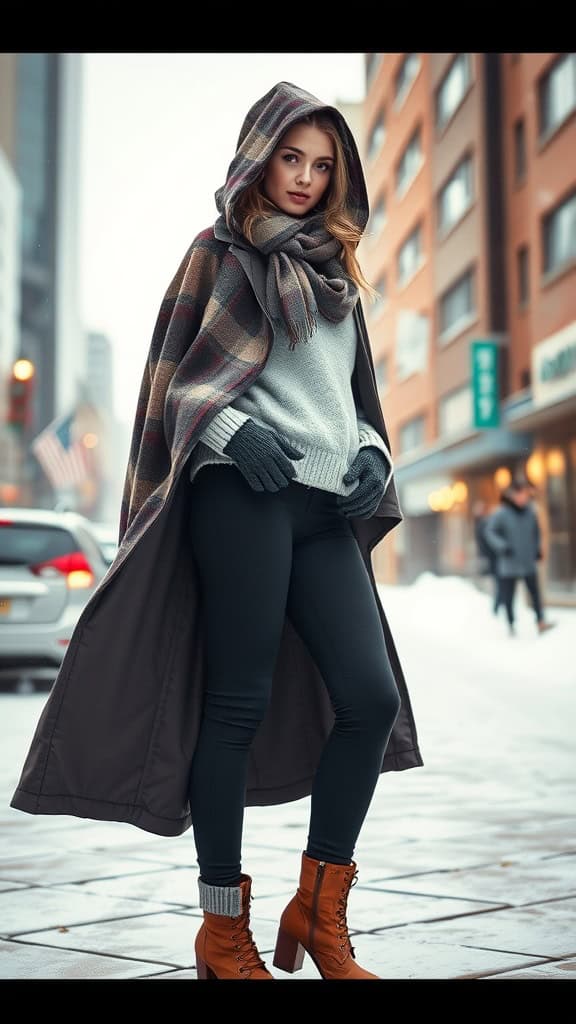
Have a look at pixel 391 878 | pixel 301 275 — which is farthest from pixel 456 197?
pixel 301 275

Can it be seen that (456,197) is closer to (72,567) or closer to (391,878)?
(72,567)

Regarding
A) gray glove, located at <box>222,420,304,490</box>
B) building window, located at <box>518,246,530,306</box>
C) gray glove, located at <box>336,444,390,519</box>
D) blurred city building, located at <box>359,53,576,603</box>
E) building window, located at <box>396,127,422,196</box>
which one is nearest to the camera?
gray glove, located at <box>222,420,304,490</box>

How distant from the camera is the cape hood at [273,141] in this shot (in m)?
2.55

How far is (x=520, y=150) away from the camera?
3077cm

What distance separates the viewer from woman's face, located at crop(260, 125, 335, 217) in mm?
2604

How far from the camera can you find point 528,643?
1340cm

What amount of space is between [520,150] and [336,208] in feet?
97.2

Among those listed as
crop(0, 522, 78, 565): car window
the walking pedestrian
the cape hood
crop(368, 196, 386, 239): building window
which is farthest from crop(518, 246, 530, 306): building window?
the cape hood

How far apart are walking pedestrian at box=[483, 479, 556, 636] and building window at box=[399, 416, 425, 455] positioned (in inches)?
1097

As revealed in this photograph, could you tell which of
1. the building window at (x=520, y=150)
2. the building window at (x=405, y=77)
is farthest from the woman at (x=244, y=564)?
Answer: the building window at (x=405, y=77)

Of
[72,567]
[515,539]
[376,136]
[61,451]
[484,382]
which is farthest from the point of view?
[376,136]

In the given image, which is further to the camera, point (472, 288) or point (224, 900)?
point (472, 288)

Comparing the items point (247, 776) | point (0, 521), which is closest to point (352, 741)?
point (247, 776)

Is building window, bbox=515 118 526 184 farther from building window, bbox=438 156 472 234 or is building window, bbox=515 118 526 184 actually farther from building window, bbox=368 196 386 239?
building window, bbox=368 196 386 239
